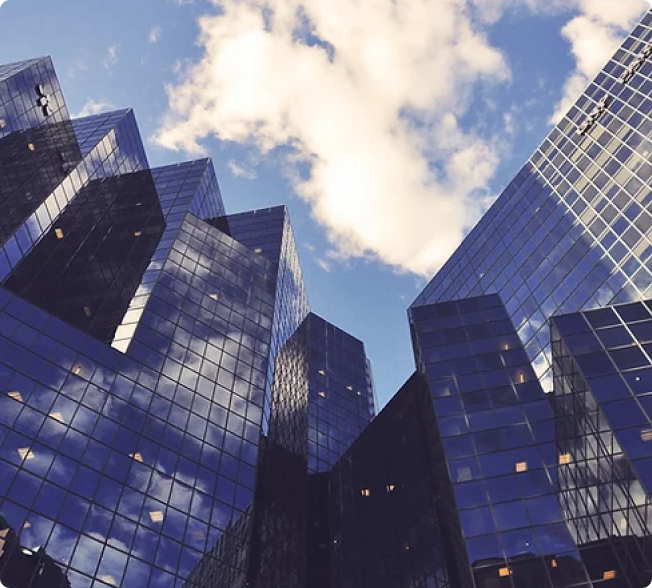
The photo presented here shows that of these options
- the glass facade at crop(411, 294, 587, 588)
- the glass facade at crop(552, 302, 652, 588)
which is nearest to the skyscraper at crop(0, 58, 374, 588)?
the glass facade at crop(411, 294, 587, 588)

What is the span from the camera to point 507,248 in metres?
67.0

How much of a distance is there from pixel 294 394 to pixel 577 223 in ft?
127

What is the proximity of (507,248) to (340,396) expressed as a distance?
3190cm

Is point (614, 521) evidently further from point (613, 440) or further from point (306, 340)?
point (306, 340)

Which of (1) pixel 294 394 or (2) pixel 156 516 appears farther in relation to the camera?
(1) pixel 294 394

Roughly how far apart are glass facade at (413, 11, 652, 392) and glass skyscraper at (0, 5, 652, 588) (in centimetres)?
29

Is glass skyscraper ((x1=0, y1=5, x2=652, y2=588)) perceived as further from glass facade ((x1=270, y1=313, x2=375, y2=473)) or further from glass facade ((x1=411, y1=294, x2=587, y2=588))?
glass facade ((x1=270, y1=313, x2=375, y2=473))

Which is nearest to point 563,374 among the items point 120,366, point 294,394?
point 120,366

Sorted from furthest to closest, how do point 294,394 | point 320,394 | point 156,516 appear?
point 320,394 → point 294,394 → point 156,516

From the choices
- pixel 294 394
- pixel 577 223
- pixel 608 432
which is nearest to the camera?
pixel 608 432

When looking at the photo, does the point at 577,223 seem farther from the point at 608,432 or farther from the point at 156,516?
the point at 156,516

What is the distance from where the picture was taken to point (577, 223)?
58.5 metres

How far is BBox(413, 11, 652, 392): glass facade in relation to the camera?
50.5 meters

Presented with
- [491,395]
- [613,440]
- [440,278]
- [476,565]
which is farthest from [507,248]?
[476,565]
